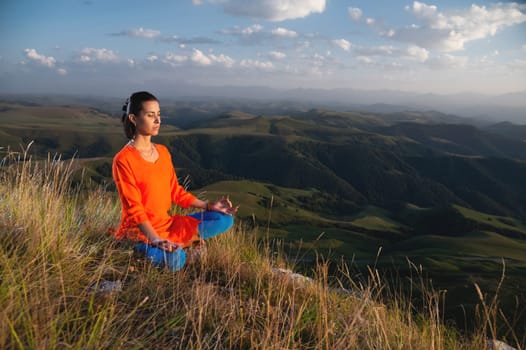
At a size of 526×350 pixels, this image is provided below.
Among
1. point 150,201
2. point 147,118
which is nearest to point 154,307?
point 150,201

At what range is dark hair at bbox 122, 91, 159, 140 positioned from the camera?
4202mm

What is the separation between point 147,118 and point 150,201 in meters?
0.99

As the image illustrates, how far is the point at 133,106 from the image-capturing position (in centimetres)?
423

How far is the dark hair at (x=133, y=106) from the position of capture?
13.8ft

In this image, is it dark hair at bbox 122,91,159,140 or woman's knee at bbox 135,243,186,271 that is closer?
woman's knee at bbox 135,243,186,271

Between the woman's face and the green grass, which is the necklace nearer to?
the woman's face

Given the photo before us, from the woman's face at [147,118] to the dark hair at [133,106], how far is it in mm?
50

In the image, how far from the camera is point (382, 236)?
4328 inches

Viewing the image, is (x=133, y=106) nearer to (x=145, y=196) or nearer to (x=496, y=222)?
(x=145, y=196)

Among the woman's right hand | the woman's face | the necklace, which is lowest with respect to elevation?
the woman's right hand

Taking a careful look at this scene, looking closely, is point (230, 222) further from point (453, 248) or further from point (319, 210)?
point (319, 210)

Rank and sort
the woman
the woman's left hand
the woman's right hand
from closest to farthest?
the woman's right hand < the woman < the woman's left hand

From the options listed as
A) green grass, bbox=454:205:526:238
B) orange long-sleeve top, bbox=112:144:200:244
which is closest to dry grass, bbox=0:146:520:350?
orange long-sleeve top, bbox=112:144:200:244

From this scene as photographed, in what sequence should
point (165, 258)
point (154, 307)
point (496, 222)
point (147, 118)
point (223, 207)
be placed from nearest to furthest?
point (154, 307)
point (165, 258)
point (147, 118)
point (223, 207)
point (496, 222)
